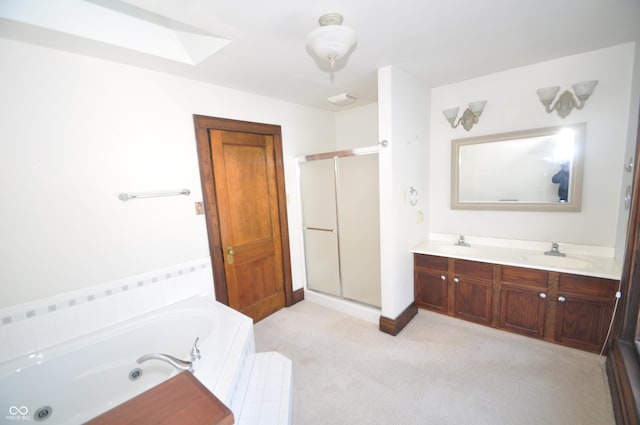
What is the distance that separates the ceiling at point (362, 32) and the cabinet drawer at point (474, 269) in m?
1.70

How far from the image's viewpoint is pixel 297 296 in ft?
10.6

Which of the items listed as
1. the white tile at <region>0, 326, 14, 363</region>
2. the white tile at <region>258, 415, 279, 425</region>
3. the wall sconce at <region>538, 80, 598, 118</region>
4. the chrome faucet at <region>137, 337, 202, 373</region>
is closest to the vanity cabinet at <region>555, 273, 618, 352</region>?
the wall sconce at <region>538, 80, 598, 118</region>

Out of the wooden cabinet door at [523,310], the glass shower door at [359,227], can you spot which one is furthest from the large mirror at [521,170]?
the glass shower door at [359,227]

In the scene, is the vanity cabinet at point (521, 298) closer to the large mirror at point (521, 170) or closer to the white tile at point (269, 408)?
the large mirror at point (521, 170)

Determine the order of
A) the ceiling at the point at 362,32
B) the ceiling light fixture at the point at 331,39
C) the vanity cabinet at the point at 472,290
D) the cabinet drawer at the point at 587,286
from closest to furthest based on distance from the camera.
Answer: the ceiling light fixture at the point at 331,39
the ceiling at the point at 362,32
the cabinet drawer at the point at 587,286
the vanity cabinet at the point at 472,290

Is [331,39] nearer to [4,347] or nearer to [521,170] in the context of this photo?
[521,170]

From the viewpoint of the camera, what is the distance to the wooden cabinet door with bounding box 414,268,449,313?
2.62m

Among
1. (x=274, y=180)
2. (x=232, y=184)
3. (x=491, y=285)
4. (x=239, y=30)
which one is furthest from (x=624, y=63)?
(x=232, y=184)

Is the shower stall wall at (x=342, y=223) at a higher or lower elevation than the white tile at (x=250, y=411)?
higher

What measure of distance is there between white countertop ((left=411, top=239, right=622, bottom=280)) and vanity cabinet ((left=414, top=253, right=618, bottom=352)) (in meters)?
0.06

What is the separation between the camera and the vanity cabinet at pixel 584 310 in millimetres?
1918

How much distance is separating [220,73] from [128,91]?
2.18 ft

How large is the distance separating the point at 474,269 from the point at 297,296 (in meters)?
1.90

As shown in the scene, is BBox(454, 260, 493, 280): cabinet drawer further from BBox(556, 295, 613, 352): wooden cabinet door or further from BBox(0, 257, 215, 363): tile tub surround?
BBox(0, 257, 215, 363): tile tub surround
